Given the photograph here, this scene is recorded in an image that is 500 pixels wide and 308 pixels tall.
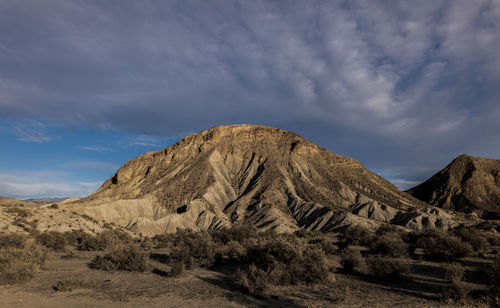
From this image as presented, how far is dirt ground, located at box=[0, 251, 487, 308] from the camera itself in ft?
30.7

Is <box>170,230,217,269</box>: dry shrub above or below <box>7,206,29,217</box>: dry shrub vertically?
below

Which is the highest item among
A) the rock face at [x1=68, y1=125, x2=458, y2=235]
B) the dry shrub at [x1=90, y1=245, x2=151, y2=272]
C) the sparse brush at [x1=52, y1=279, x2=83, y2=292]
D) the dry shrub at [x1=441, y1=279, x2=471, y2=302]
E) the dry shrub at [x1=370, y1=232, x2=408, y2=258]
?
the rock face at [x1=68, y1=125, x2=458, y2=235]

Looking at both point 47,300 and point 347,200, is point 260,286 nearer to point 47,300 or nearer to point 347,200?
point 47,300

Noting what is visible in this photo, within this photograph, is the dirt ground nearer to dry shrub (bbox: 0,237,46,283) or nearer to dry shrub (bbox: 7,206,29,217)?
dry shrub (bbox: 0,237,46,283)

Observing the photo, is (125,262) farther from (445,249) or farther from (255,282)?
(445,249)

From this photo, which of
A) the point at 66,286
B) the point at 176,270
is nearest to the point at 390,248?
the point at 176,270

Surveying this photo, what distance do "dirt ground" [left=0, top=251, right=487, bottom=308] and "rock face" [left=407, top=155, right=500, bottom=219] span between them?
88537mm

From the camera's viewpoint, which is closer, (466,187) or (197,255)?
(197,255)

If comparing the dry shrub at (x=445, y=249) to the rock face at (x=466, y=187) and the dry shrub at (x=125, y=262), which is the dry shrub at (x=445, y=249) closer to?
the dry shrub at (x=125, y=262)

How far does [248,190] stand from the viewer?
72250 millimetres

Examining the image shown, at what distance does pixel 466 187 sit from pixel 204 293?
4530 inches

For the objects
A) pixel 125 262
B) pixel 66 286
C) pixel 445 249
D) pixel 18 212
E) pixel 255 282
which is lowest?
pixel 66 286

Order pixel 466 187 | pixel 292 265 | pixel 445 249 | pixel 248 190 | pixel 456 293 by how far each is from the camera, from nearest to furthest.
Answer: pixel 456 293 → pixel 292 265 → pixel 445 249 → pixel 248 190 → pixel 466 187

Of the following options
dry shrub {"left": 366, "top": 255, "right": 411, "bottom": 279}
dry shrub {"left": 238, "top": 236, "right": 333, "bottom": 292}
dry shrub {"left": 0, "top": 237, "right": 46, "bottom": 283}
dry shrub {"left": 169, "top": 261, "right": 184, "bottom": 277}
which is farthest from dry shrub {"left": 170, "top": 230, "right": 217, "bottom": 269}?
dry shrub {"left": 366, "top": 255, "right": 411, "bottom": 279}
